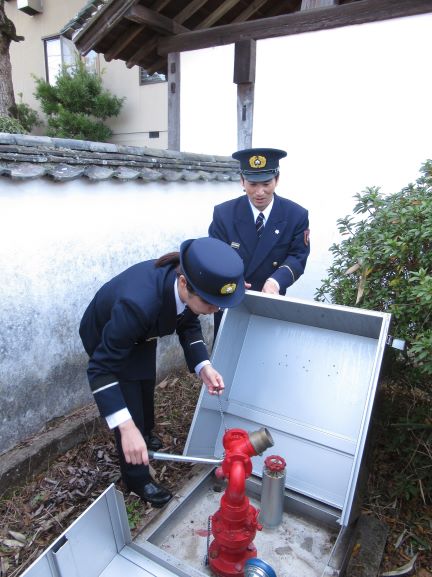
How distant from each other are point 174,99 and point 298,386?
15.0 feet

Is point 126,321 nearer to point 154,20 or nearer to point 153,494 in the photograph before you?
point 153,494

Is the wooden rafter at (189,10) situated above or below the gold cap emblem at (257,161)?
above

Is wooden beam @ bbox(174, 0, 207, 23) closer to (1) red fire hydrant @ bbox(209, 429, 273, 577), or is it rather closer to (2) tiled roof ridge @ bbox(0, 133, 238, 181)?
(2) tiled roof ridge @ bbox(0, 133, 238, 181)

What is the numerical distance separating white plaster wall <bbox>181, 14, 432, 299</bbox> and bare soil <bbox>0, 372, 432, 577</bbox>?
257 centimetres

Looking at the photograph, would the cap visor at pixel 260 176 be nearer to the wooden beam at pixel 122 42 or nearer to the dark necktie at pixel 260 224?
the dark necktie at pixel 260 224

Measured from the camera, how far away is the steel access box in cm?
198

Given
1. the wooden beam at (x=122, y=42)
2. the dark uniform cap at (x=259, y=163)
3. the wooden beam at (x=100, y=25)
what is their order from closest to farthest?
the dark uniform cap at (x=259, y=163) → the wooden beam at (x=100, y=25) → the wooden beam at (x=122, y=42)

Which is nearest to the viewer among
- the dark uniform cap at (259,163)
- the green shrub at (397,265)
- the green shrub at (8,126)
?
the green shrub at (397,265)

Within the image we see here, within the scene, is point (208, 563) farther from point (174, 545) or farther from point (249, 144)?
point (249, 144)

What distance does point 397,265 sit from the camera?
8.43ft

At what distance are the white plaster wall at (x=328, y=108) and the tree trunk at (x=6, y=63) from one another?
13.2ft

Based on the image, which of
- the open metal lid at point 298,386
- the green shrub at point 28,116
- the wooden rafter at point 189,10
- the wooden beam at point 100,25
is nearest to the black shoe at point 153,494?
the open metal lid at point 298,386

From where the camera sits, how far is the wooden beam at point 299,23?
4059 mm

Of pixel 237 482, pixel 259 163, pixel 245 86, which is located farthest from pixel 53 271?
pixel 245 86
